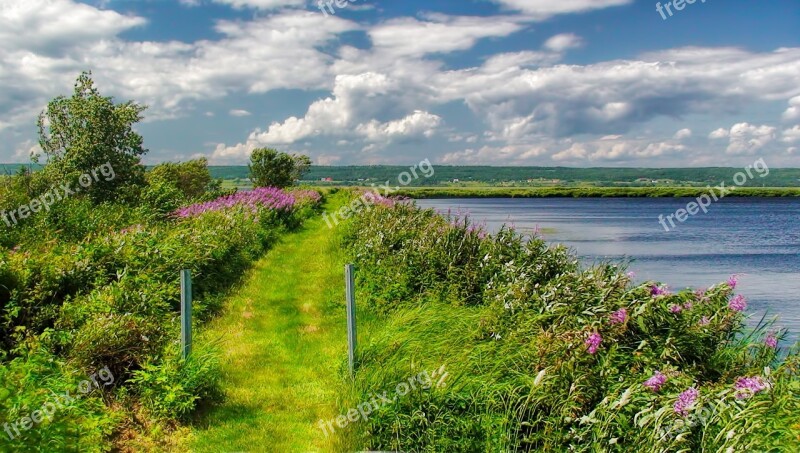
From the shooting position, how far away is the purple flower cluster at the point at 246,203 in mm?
20108

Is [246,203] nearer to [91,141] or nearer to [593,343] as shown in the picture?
[91,141]

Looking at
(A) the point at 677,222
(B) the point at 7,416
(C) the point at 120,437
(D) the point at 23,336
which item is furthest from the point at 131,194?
(A) the point at 677,222

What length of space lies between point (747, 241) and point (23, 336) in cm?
4906

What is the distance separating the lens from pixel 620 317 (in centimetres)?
668

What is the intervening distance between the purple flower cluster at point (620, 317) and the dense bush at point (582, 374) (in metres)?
0.01

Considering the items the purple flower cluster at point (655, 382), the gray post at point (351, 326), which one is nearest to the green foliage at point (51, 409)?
the gray post at point (351, 326)

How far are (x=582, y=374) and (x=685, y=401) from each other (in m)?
1.04

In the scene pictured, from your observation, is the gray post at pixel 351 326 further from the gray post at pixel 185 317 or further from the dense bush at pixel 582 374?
the gray post at pixel 185 317

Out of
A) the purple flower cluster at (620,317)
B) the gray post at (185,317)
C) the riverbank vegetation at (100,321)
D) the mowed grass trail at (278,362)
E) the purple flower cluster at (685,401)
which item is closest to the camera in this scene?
the purple flower cluster at (685,401)

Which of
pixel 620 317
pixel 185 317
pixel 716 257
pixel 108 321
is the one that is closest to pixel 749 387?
pixel 620 317

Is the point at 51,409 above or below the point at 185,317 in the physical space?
below

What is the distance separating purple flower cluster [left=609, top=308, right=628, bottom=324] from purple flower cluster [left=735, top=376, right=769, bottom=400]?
1.40 m

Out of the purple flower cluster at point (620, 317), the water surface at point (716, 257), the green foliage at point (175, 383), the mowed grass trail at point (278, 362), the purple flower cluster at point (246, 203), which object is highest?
the purple flower cluster at point (246, 203)

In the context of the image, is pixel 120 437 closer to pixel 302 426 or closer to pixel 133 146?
pixel 302 426
